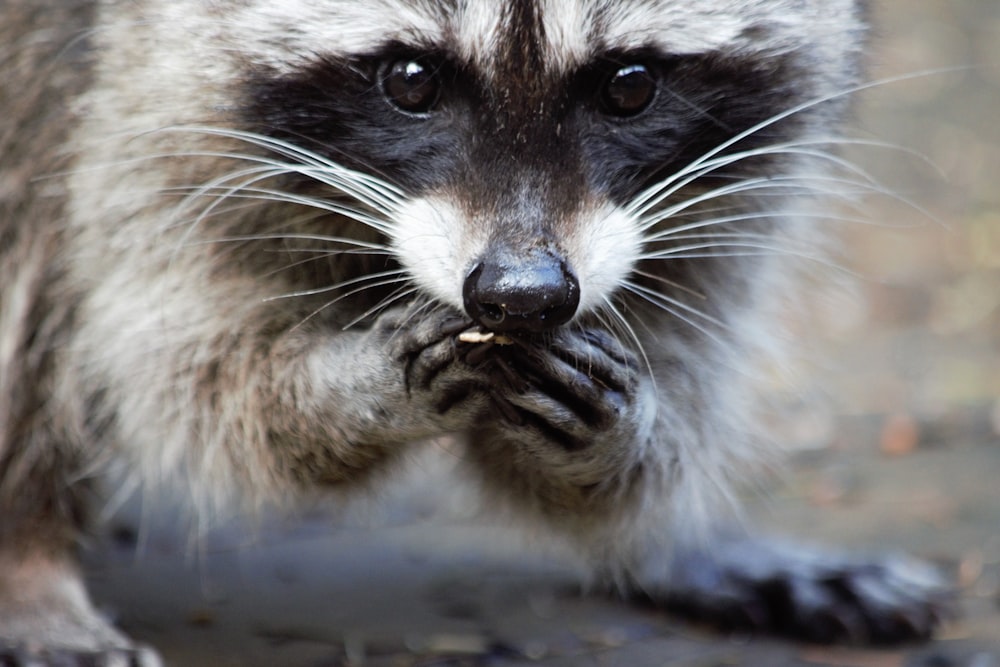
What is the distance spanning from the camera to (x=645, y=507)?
314cm

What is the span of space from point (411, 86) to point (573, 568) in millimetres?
1884

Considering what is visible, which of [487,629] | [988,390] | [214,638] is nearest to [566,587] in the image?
[487,629]

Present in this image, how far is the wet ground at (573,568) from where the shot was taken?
339cm

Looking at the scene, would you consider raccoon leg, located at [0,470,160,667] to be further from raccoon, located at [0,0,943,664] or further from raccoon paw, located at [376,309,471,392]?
raccoon paw, located at [376,309,471,392]

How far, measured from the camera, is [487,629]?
11.6 ft

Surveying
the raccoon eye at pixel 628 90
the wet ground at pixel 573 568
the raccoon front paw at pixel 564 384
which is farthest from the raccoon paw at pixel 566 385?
the wet ground at pixel 573 568

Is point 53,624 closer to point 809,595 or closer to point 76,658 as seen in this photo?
point 76,658

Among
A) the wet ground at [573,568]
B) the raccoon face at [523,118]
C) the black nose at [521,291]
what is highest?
the raccoon face at [523,118]

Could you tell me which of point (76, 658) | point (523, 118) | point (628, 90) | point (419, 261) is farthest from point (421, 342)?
point (76, 658)

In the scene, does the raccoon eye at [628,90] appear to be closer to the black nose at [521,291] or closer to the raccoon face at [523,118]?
the raccoon face at [523,118]

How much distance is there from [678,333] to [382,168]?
91cm

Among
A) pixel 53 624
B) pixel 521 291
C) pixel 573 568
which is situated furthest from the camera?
pixel 573 568

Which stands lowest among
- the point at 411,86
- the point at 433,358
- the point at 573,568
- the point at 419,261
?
the point at 573,568

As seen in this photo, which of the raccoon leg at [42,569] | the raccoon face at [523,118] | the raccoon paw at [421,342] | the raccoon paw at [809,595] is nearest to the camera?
the raccoon face at [523,118]
